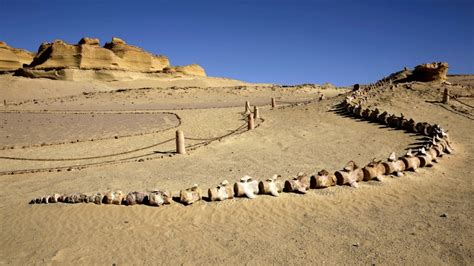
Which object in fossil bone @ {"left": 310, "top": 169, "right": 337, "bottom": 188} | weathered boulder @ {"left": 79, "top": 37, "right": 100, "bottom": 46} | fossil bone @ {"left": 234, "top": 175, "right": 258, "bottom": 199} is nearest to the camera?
fossil bone @ {"left": 234, "top": 175, "right": 258, "bottom": 199}

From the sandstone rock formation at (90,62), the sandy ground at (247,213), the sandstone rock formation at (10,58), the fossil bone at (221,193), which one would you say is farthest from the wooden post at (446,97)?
the sandstone rock formation at (10,58)

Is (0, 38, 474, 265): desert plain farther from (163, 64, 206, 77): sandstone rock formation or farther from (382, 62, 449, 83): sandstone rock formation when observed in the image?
(163, 64, 206, 77): sandstone rock formation

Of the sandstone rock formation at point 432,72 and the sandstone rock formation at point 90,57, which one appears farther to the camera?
the sandstone rock formation at point 90,57

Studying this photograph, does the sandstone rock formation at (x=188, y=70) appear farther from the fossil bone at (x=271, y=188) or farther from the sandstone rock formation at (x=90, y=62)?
the fossil bone at (x=271, y=188)

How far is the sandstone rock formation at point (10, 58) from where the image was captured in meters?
59.6

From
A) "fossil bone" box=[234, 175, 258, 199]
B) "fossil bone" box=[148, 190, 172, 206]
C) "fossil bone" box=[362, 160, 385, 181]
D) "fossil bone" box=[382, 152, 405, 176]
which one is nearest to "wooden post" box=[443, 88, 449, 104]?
"fossil bone" box=[382, 152, 405, 176]

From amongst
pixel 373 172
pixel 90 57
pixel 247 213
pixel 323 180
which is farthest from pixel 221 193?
pixel 90 57

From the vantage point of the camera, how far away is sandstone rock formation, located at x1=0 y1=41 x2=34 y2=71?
59.6 metres

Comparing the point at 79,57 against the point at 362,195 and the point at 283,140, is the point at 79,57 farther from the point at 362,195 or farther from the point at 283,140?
the point at 362,195

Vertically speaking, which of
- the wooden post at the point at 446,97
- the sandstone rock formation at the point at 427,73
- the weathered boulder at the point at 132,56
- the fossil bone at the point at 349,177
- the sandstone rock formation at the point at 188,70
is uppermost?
the weathered boulder at the point at 132,56

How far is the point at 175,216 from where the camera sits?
19.6 feet

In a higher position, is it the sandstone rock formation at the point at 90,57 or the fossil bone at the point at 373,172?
the sandstone rock formation at the point at 90,57

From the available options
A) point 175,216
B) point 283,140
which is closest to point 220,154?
point 283,140

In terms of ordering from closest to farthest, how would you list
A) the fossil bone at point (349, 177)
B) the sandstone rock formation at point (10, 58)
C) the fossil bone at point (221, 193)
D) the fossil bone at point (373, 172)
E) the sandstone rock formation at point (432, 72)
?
the fossil bone at point (221, 193) → the fossil bone at point (349, 177) → the fossil bone at point (373, 172) → the sandstone rock formation at point (432, 72) → the sandstone rock formation at point (10, 58)
